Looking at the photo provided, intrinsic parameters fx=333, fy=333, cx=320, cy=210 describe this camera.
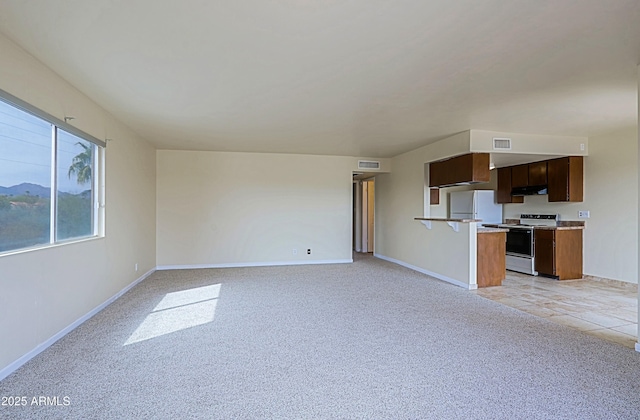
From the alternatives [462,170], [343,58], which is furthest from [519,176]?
[343,58]

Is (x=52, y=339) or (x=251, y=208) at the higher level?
(x=251, y=208)

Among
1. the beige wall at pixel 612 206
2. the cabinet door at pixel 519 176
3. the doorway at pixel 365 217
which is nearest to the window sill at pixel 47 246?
the doorway at pixel 365 217

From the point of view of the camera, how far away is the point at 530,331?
10.6 feet

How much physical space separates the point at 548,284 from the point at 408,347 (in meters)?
3.86

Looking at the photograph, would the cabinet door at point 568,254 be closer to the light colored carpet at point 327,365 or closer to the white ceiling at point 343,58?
the white ceiling at point 343,58

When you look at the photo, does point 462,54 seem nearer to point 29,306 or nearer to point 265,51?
point 265,51

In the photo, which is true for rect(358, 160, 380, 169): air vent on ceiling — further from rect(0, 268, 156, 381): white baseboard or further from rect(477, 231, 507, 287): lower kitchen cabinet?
rect(0, 268, 156, 381): white baseboard

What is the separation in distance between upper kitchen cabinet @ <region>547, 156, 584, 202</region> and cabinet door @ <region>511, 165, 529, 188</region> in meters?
0.65

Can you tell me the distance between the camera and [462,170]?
5.27 meters

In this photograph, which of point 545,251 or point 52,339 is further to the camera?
point 545,251

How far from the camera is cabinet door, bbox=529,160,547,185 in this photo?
6.09m

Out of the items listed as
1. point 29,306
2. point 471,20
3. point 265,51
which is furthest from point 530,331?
point 29,306

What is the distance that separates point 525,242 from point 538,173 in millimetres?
1316

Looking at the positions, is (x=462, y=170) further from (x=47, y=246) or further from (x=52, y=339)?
(x=52, y=339)
